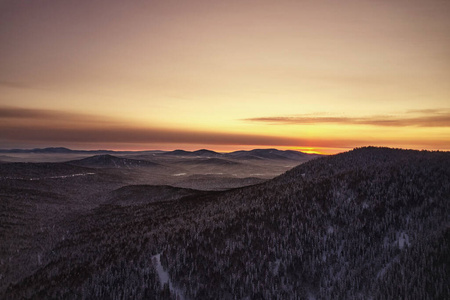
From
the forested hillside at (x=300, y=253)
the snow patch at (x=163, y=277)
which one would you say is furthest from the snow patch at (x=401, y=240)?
the snow patch at (x=163, y=277)

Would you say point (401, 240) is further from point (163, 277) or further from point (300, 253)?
point (163, 277)

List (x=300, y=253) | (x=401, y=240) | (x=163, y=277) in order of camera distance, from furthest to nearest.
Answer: (x=300, y=253), (x=401, y=240), (x=163, y=277)

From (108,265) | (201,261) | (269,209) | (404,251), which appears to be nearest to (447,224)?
(404,251)

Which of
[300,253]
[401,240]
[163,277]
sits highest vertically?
[401,240]

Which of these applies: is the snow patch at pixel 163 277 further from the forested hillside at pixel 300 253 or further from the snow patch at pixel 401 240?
the snow patch at pixel 401 240

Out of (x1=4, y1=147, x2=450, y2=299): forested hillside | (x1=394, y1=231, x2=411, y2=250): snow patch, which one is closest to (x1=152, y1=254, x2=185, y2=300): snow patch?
(x1=4, y1=147, x2=450, y2=299): forested hillside

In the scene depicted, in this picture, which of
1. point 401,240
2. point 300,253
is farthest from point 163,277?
point 401,240

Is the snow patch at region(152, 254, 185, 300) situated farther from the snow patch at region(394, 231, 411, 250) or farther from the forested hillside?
the snow patch at region(394, 231, 411, 250)

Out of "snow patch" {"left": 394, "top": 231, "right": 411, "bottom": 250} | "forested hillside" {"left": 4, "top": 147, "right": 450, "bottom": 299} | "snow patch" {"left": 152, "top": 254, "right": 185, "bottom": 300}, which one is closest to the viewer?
"forested hillside" {"left": 4, "top": 147, "right": 450, "bottom": 299}

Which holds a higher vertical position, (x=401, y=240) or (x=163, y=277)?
(x=401, y=240)

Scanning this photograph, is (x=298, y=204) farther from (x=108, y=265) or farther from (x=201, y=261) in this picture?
(x=108, y=265)

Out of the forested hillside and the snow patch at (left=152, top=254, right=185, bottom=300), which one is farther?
the snow patch at (left=152, top=254, right=185, bottom=300)
